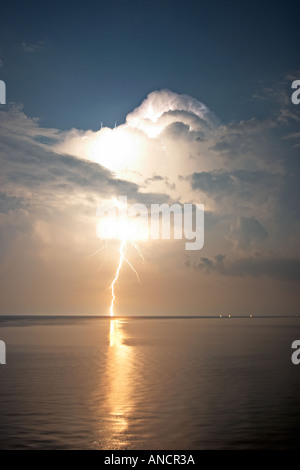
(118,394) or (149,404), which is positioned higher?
(118,394)

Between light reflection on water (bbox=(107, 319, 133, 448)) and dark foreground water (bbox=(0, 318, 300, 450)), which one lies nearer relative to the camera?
dark foreground water (bbox=(0, 318, 300, 450))

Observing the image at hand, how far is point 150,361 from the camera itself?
48.8 metres

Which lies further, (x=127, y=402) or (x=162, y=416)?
(x=127, y=402)

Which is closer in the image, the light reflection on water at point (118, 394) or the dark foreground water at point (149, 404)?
the dark foreground water at point (149, 404)

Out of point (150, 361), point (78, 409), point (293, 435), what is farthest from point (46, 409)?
point (150, 361)

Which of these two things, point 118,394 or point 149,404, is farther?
point 118,394

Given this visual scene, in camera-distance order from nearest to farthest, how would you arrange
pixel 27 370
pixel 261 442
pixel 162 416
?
1. pixel 261 442
2. pixel 162 416
3. pixel 27 370
